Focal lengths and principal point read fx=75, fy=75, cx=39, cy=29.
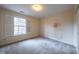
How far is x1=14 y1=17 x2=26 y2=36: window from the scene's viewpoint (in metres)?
4.35

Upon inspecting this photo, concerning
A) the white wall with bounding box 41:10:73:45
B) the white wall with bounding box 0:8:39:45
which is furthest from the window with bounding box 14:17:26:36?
the white wall with bounding box 41:10:73:45

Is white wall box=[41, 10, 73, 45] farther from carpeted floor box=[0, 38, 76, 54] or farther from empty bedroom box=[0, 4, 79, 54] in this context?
carpeted floor box=[0, 38, 76, 54]

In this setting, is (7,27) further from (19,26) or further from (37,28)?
(37,28)

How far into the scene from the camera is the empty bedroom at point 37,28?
9.70 ft

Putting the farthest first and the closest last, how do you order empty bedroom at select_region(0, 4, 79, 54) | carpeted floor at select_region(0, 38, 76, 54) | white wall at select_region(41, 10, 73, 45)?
1. white wall at select_region(41, 10, 73, 45)
2. empty bedroom at select_region(0, 4, 79, 54)
3. carpeted floor at select_region(0, 38, 76, 54)

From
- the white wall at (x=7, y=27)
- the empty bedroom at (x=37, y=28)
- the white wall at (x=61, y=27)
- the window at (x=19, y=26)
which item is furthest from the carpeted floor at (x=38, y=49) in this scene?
the window at (x=19, y=26)

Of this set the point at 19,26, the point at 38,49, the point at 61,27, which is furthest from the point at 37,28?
the point at 38,49

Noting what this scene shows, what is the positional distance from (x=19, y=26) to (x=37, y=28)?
1705 millimetres

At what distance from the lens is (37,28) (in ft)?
19.6

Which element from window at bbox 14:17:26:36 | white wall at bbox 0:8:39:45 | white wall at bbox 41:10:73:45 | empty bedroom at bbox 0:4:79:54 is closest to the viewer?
empty bedroom at bbox 0:4:79:54

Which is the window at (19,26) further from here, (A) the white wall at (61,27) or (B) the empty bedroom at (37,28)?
(A) the white wall at (61,27)

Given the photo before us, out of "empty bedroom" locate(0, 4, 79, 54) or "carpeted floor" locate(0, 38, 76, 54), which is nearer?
"carpeted floor" locate(0, 38, 76, 54)
